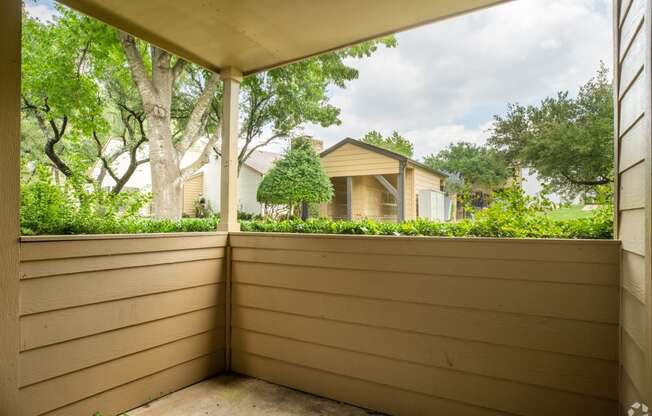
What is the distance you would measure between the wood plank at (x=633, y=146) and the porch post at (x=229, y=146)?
2.42 meters

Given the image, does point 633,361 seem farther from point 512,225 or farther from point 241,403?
point 241,403

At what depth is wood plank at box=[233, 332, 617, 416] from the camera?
169cm

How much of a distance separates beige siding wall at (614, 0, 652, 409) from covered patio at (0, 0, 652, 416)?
13 mm

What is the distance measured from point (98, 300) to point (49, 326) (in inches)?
9.9

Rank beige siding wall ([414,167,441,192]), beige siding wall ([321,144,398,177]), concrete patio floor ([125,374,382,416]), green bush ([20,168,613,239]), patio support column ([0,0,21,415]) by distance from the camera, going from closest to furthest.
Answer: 1. patio support column ([0,0,21,415])
2. green bush ([20,168,613,239])
3. concrete patio floor ([125,374,382,416])
4. beige siding wall ([414,167,441,192])
5. beige siding wall ([321,144,398,177])

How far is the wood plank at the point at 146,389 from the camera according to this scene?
1.91 m

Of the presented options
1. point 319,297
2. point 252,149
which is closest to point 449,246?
point 319,297

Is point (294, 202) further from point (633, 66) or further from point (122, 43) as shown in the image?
point (122, 43)

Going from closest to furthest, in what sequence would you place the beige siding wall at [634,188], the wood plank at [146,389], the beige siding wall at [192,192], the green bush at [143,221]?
the beige siding wall at [634,188], the green bush at [143,221], the wood plank at [146,389], the beige siding wall at [192,192]

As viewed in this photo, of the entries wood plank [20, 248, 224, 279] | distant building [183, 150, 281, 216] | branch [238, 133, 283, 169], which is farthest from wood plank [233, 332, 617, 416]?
branch [238, 133, 283, 169]

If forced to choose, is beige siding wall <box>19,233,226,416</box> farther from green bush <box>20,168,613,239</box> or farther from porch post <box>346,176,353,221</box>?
porch post <box>346,176,353,221</box>

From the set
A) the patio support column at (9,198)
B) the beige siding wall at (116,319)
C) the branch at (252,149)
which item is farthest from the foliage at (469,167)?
the branch at (252,149)

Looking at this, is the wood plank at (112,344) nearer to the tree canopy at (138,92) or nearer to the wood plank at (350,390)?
the wood plank at (350,390)

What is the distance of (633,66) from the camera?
1.25 m
